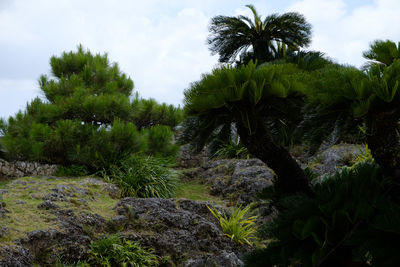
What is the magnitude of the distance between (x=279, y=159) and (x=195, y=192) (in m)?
5.61

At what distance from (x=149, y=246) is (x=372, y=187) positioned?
2968 mm

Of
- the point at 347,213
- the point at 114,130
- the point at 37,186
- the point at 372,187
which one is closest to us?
the point at 347,213

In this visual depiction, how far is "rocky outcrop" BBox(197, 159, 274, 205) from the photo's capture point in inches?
263

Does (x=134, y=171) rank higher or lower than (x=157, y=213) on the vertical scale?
higher

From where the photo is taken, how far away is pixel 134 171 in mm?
7121

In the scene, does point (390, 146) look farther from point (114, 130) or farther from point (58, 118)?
point (58, 118)

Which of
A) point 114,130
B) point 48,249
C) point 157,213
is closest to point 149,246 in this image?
point 157,213

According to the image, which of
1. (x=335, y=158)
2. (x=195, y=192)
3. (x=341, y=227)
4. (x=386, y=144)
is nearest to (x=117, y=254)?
(x=341, y=227)

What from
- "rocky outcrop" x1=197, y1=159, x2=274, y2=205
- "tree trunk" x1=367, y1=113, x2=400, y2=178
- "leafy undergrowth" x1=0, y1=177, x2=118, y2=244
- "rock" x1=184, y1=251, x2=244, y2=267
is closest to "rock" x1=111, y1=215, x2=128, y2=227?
"leafy undergrowth" x1=0, y1=177, x2=118, y2=244

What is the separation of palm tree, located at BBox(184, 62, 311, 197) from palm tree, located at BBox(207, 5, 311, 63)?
254 inches

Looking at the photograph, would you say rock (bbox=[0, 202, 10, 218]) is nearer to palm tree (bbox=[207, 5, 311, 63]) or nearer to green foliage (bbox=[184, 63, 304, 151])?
green foliage (bbox=[184, 63, 304, 151])

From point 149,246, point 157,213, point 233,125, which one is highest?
point 233,125

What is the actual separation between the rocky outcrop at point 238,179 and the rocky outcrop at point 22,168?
3361 millimetres

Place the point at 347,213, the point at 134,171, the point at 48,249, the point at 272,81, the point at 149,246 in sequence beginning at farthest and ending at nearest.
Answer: the point at 134,171
the point at 149,246
the point at 48,249
the point at 272,81
the point at 347,213
